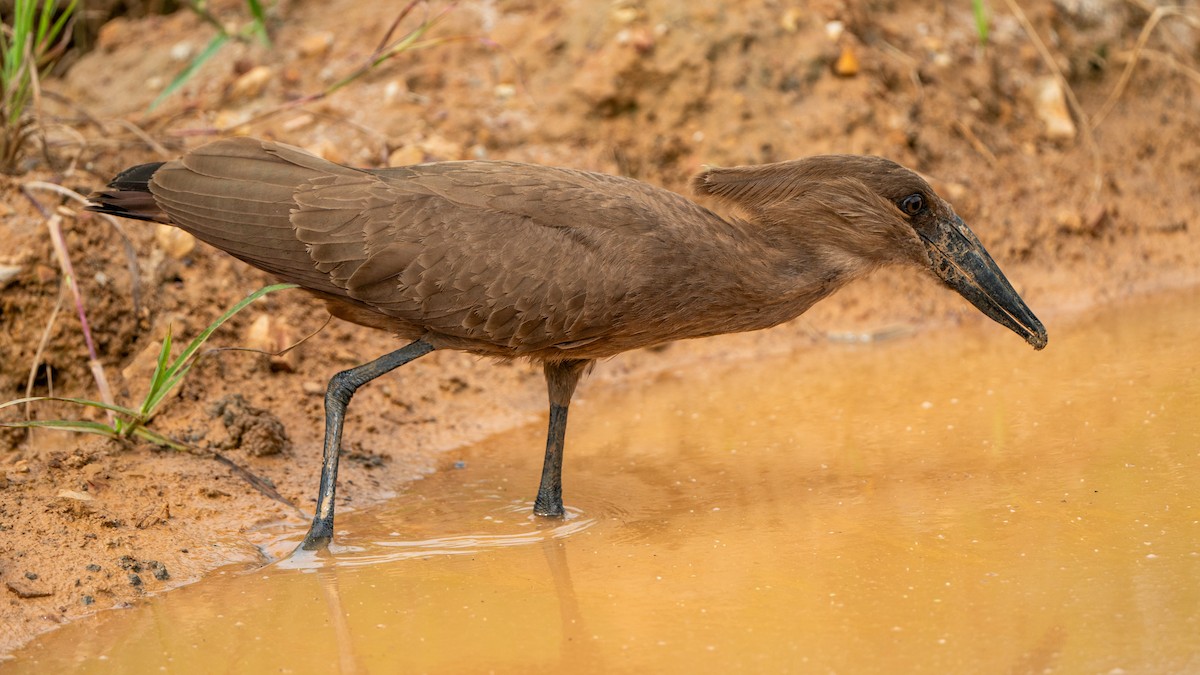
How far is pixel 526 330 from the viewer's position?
504 centimetres

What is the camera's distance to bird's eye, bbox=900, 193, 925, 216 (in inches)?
209

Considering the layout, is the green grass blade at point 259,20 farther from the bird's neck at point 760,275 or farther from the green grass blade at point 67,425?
the bird's neck at point 760,275

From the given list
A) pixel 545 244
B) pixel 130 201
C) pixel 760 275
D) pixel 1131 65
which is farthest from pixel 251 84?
pixel 1131 65

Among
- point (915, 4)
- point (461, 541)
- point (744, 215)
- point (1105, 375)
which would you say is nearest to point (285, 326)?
point (461, 541)

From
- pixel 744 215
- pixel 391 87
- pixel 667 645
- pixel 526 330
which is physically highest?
pixel 391 87

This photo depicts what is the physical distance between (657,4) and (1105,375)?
357 centimetres

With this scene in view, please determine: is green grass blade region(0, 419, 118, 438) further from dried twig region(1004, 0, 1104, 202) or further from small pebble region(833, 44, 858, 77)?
dried twig region(1004, 0, 1104, 202)

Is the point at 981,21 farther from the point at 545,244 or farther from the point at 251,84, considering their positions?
the point at 251,84

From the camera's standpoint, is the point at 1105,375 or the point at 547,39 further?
the point at 547,39


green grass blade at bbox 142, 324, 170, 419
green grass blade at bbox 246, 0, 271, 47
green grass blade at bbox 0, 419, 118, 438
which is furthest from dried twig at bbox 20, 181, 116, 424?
green grass blade at bbox 246, 0, 271, 47

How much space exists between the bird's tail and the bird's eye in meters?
2.98

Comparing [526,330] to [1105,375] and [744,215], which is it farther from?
[1105,375]

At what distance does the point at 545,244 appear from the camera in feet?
16.5

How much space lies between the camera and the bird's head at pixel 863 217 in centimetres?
530
